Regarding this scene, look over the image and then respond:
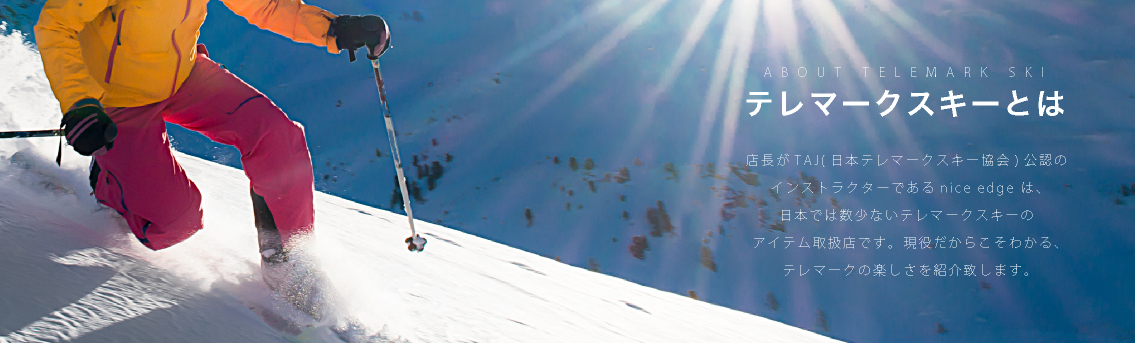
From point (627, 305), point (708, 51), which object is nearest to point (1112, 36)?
point (708, 51)

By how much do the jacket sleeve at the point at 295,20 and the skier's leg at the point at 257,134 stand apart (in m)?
0.24

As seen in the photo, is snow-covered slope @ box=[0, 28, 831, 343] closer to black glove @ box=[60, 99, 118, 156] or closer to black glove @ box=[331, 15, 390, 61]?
black glove @ box=[60, 99, 118, 156]

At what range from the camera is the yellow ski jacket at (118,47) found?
148 cm

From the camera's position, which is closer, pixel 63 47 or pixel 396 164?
pixel 63 47

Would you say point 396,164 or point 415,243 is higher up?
point 396,164

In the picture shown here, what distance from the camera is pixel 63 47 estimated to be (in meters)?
1.49

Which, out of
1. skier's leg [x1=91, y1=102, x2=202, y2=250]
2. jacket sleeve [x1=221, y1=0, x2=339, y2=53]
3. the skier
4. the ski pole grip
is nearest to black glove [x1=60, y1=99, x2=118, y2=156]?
the skier

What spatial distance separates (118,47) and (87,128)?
37cm

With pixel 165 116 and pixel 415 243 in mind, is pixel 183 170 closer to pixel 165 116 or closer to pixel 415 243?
pixel 165 116

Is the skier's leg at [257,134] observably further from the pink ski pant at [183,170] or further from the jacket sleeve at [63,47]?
the jacket sleeve at [63,47]

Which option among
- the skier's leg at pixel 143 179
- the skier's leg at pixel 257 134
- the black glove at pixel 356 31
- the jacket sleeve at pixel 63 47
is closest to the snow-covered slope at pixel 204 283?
the skier's leg at pixel 143 179

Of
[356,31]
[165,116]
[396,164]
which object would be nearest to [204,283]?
[165,116]

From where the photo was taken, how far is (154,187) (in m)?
1.68

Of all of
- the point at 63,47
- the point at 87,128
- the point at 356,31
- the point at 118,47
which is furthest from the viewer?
the point at 356,31
